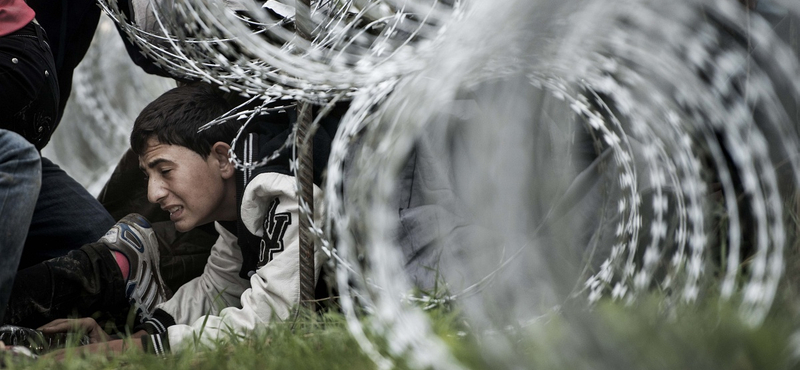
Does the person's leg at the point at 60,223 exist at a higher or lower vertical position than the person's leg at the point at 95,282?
higher

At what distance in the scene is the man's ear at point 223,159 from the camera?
2.63 meters

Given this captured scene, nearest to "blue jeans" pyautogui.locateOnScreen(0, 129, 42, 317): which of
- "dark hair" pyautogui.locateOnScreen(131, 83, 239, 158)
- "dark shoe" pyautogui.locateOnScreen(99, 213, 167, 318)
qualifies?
"dark shoe" pyautogui.locateOnScreen(99, 213, 167, 318)

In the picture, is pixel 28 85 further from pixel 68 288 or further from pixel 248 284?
pixel 248 284

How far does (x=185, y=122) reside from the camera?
8.64 ft

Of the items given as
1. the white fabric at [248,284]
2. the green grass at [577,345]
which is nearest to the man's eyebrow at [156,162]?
the white fabric at [248,284]

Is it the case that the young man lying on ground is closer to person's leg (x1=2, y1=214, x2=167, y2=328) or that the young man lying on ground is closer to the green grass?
person's leg (x1=2, y1=214, x2=167, y2=328)

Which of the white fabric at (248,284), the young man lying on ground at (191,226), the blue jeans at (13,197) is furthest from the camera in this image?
the young man lying on ground at (191,226)

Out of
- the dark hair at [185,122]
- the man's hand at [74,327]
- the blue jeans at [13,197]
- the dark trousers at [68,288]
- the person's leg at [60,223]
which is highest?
the dark hair at [185,122]

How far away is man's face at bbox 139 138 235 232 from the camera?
103 inches

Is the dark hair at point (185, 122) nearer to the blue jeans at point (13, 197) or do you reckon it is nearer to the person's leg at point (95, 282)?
the person's leg at point (95, 282)

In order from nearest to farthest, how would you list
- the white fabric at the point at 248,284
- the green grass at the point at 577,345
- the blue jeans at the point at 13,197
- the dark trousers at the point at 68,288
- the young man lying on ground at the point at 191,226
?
the green grass at the point at 577,345 → the blue jeans at the point at 13,197 → the white fabric at the point at 248,284 → the young man lying on ground at the point at 191,226 → the dark trousers at the point at 68,288

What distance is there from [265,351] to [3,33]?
1361 mm

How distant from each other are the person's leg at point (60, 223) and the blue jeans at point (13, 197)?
656 mm

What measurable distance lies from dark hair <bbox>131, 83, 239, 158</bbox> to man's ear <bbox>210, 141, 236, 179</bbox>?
0.02m
